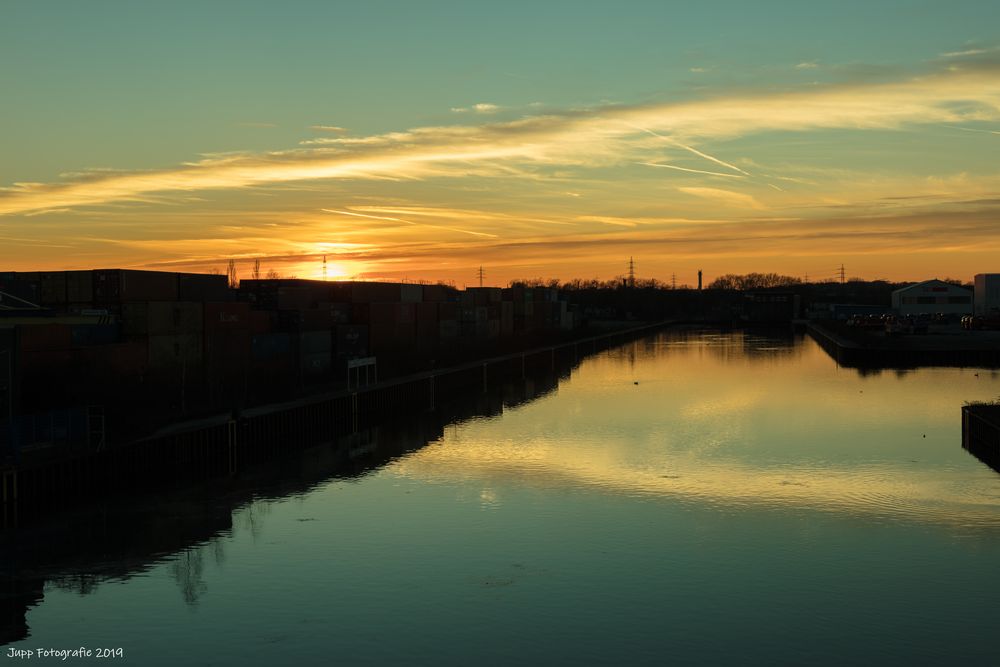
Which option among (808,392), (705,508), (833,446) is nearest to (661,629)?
(705,508)

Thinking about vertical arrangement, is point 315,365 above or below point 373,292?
below

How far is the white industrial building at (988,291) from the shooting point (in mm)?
185000

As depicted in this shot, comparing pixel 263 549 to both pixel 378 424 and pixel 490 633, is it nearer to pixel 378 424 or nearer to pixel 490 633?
pixel 490 633

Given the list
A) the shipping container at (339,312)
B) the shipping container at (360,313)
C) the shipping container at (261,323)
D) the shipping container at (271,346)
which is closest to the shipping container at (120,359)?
the shipping container at (271,346)

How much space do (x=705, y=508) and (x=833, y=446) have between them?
16.1 metres

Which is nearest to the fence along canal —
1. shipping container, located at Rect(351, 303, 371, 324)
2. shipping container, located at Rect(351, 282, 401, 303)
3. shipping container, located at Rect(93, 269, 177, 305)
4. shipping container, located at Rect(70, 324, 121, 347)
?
shipping container, located at Rect(70, 324, 121, 347)

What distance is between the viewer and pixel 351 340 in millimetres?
78188

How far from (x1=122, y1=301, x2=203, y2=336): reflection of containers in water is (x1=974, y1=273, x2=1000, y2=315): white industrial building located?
166 m

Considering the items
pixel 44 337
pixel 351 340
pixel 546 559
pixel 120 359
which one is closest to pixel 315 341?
pixel 351 340

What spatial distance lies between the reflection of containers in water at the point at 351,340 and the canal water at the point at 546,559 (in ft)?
93.3

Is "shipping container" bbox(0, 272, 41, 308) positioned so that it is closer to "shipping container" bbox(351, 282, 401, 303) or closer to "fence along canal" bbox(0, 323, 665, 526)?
"fence along canal" bbox(0, 323, 665, 526)

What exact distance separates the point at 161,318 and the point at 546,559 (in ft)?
125

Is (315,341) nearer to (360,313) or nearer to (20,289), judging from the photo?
(360,313)

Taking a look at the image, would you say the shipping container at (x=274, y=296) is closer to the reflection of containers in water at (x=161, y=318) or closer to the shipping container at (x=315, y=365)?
the shipping container at (x=315, y=365)
